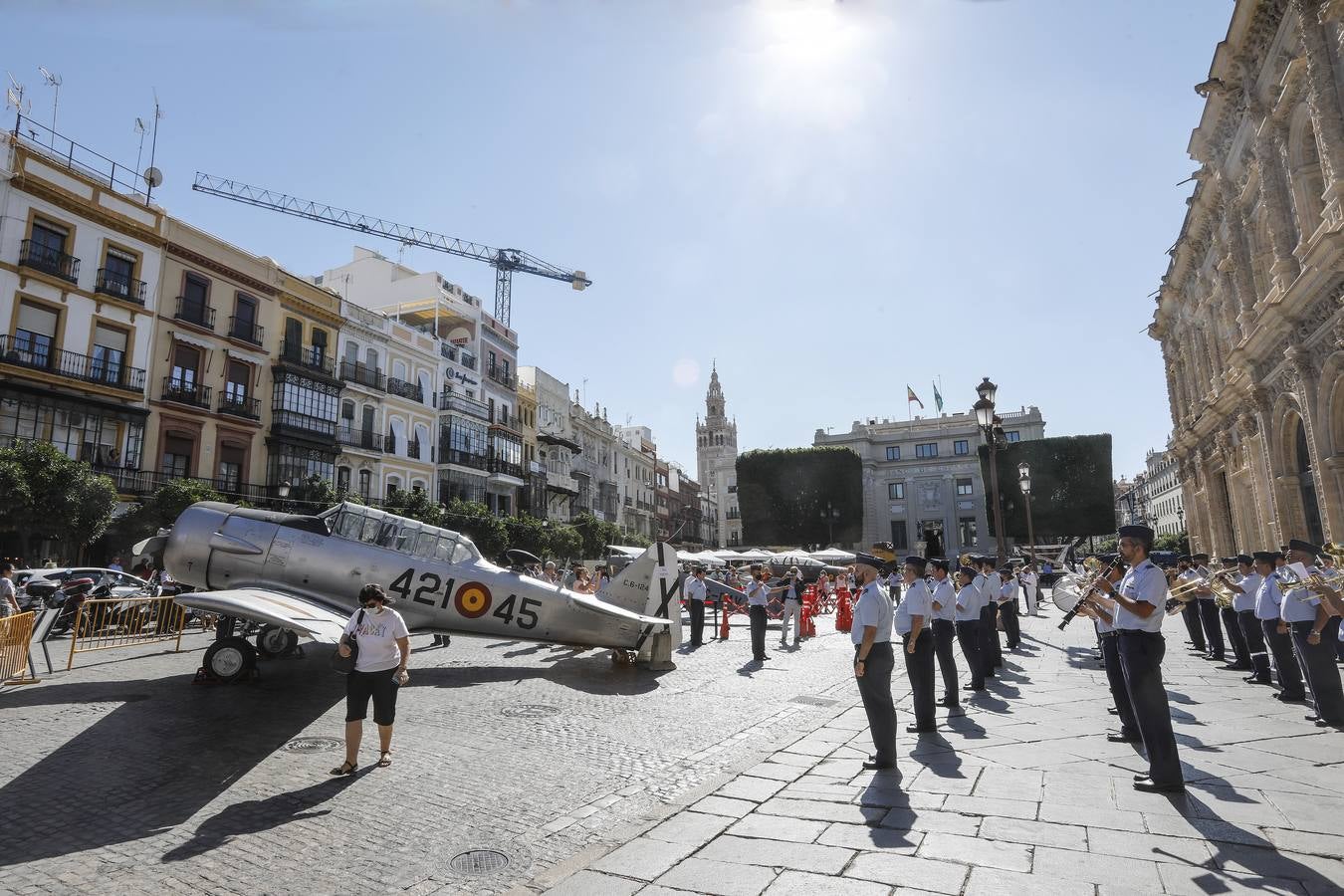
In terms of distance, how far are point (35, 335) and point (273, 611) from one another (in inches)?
973

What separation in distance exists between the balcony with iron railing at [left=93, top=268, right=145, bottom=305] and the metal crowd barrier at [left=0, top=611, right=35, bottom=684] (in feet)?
73.1

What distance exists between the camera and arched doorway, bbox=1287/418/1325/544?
20.6 metres

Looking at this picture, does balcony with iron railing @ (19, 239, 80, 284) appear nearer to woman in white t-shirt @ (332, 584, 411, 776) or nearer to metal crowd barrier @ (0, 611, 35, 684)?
metal crowd barrier @ (0, 611, 35, 684)

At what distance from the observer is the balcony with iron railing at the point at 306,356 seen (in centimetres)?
3462

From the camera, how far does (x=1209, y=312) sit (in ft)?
94.6

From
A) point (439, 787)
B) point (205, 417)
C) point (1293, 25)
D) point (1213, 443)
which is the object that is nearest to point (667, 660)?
point (439, 787)

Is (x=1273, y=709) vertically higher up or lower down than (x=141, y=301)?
lower down

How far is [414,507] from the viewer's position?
1382 inches

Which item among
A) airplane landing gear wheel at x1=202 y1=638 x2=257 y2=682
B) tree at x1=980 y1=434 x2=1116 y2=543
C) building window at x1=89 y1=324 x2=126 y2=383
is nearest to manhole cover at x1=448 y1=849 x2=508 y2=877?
airplane landing gear wheel at x1=202 y1=638 x2=257 y2=682

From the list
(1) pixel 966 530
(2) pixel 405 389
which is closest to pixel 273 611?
(2) pixel 405 389

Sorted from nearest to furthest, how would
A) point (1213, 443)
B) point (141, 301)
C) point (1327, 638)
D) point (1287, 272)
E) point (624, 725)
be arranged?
point (1327, 638), point (624, 725), point (1287, 272), point (141, 301), point (1213, 443)

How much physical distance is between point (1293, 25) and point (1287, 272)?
5.82 metres

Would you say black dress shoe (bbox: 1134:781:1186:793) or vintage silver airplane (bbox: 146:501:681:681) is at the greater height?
vintage silver airplane (bbox: 146:501:681:681)

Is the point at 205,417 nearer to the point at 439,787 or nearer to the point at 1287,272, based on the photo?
the point at 439,787
